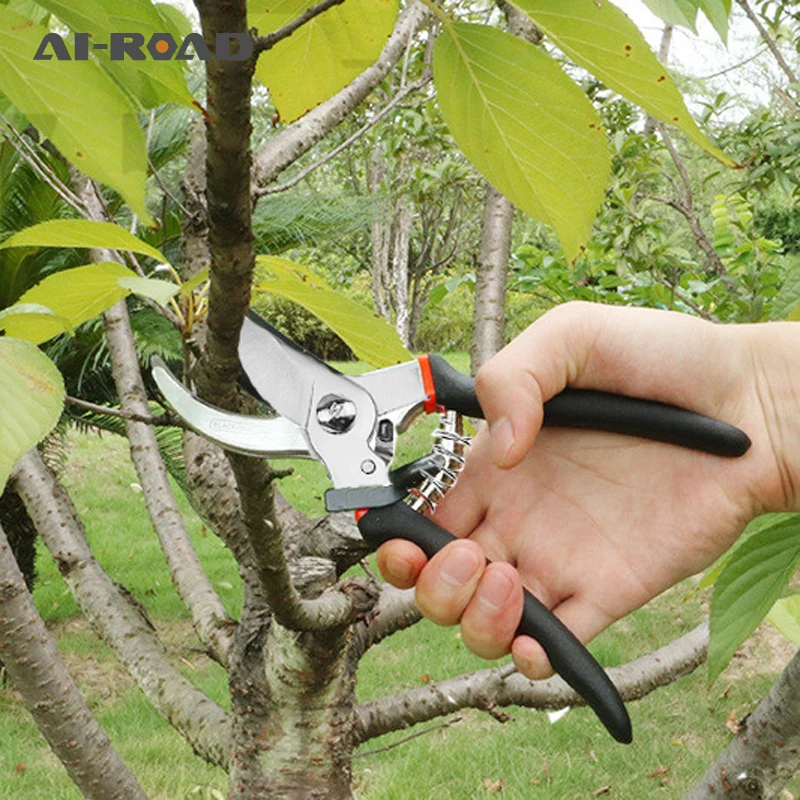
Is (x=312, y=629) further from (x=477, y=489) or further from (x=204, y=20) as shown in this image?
(x=204, y=20)

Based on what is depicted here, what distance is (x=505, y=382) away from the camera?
4.25 ft

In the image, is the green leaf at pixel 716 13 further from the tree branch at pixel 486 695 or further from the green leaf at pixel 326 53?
the tree branch at pixel 486 695

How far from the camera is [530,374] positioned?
1.34 metres

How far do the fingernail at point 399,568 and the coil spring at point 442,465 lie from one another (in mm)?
81

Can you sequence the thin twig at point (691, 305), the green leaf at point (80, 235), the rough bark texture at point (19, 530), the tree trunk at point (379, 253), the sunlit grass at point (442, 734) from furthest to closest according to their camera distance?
1. the tree trunk at point (379, 253)
2. the rough bark texture at point (19, 530)
3. the sunlit grass at point (442, 734)
4. the thin twig at point (691, 305)
5. the green leaf at point (80, 235)

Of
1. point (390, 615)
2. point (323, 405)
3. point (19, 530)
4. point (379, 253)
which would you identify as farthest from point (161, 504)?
point (379, 253)

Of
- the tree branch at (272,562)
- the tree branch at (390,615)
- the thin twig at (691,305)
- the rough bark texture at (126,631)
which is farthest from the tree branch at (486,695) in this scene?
the thin twig at (691,305)

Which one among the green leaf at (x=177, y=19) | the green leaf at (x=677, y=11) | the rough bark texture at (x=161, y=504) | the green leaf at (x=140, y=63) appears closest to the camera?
the green leaf at (x=140, y=63)

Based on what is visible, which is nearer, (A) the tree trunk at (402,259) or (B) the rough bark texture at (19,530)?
(B) the rough bark texture at (19,530)

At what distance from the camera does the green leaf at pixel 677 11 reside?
29.2 inches

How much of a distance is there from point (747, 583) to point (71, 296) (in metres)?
1.06

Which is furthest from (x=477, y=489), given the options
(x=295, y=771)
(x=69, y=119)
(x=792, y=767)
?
(x=69, y=119)

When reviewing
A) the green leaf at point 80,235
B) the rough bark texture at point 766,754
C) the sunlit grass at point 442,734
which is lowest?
the sunlit grass at point 442,734

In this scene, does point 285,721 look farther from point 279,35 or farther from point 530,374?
point 279,35
